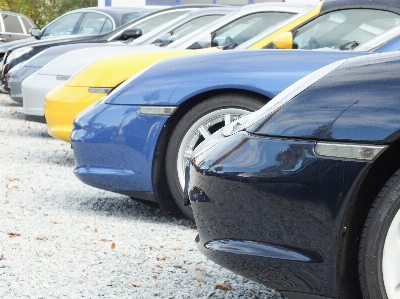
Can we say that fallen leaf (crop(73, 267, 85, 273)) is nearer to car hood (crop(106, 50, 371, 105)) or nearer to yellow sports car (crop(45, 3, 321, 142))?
car hood (crop(106, 50, 371, 105))

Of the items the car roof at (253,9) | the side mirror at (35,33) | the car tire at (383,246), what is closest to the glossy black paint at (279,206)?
the car tire at (383,246)

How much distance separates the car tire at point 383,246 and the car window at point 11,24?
79.0 feet

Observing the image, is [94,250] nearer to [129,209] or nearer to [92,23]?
[129,209]

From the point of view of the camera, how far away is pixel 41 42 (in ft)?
47.8

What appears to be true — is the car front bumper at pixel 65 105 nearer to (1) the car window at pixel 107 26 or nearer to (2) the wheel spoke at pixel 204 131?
(2) the wheel spoke at pixel 204 131

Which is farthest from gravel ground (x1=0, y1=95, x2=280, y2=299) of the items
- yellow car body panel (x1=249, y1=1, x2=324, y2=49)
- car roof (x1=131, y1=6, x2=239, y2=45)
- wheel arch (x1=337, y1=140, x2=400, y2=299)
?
car roof (x1=131, y1=6, x2=239, y2=45)

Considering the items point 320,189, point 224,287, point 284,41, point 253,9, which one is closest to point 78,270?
point 224,287

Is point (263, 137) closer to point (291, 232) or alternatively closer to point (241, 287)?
point (291, 232)

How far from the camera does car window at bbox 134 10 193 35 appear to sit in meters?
12.9

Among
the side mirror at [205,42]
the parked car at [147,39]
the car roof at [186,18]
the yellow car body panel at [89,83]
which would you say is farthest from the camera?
the car roof at [186,18]

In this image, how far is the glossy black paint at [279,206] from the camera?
338 cm

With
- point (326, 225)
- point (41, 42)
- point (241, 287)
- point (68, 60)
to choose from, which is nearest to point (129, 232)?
point (241, 287)

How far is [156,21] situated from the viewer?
13109 millimetres

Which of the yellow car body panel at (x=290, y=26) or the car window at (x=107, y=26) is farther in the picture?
the car window at (x=107, y=26)
